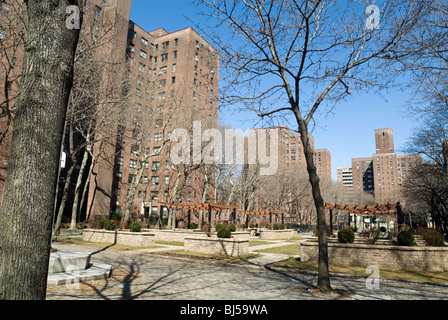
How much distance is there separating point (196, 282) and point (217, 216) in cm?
4037

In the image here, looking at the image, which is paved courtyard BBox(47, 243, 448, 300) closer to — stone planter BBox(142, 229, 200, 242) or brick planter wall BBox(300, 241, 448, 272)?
brick planter wall BBox(300, 241, 448, 272)

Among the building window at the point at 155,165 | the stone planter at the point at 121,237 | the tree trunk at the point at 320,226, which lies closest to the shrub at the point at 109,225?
the stone planter at the point at 121,237

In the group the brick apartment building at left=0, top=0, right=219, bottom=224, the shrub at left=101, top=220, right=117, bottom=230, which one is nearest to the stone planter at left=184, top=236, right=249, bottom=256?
the shrub at left=101, top=220, right=117, bottom=230

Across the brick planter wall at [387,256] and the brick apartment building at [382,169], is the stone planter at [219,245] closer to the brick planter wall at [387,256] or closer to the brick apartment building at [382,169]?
the brick planter wall at [387,256]

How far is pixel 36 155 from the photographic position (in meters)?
3.03

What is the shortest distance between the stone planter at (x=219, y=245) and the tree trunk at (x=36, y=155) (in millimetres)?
13924

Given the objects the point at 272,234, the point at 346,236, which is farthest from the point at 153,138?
the point at 346,236

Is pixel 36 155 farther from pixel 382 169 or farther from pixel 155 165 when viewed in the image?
pixel 382 169

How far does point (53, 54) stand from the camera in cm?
330

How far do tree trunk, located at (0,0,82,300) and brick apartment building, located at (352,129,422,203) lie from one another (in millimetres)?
126200

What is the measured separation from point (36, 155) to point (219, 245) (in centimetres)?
1470
